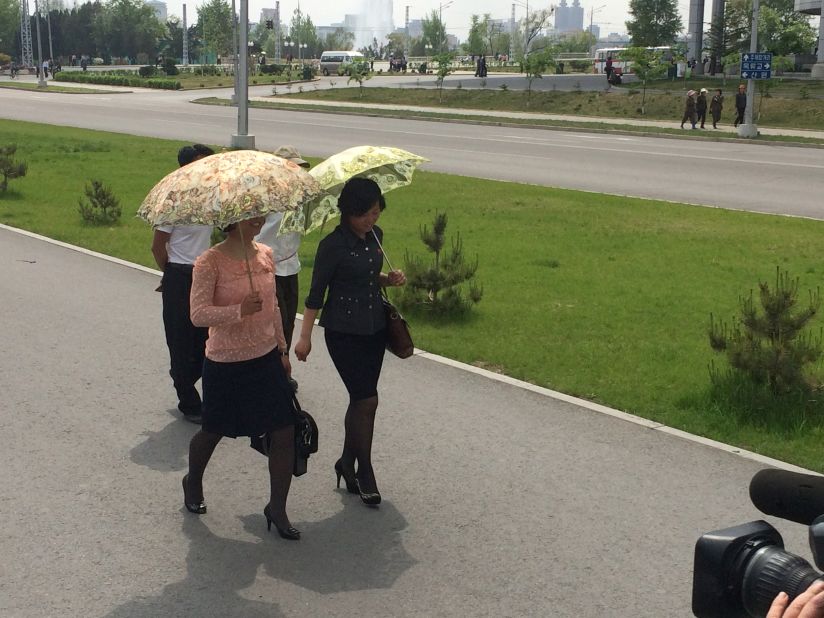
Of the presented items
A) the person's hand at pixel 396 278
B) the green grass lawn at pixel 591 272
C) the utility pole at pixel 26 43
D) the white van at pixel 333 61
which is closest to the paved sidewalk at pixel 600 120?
the green grass lawn at pixel 591 272

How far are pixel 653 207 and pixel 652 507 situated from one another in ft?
40.7

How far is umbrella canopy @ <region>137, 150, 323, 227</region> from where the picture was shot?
5.11 m

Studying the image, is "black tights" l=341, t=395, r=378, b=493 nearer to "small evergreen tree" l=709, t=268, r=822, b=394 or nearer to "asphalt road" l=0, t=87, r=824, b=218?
"small evergreen tree" l=709, t=268, r=822, b=394

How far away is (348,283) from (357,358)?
417 millimetres

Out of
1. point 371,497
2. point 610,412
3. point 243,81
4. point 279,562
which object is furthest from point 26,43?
point 279,562

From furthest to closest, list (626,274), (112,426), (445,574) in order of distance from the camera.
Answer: (626,274)
(112,426)
(445,574)

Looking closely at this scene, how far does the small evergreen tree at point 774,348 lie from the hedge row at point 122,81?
6595 cm

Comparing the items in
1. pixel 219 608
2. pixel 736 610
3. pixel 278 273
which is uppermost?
pixel 736 610

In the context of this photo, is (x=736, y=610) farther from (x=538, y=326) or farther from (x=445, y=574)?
(x=538, y=326)

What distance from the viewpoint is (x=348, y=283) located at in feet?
19.9

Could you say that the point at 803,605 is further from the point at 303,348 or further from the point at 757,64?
the point at 757,64

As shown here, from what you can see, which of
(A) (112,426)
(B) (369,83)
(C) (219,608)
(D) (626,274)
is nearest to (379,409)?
(A) (112,426)

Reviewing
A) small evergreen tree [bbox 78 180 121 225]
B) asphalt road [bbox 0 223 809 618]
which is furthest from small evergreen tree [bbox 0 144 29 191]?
asphalt road [bbox 0 223 809 618]

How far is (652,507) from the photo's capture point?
6.13 meters
